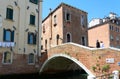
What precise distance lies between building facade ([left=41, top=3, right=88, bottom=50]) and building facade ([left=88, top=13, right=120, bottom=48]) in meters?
9.16

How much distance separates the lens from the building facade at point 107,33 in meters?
32.8

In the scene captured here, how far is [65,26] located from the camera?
2245 centimetres

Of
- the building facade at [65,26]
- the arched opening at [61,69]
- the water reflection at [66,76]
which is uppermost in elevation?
the building facade at [65,26]

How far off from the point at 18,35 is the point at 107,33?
17.8 meters

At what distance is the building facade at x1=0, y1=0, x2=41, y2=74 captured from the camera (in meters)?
18.5

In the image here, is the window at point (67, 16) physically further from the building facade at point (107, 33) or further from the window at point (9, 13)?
the building facade at point (107, 33)

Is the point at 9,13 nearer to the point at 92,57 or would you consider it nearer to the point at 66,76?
the point at 66,76

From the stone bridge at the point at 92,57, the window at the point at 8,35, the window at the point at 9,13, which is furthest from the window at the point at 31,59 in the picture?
the window at the point at 9,13

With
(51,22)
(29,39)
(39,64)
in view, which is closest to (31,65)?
(39,64)

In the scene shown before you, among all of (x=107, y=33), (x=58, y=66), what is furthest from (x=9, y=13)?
(x=107, y=33)

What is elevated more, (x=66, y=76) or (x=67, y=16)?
(x=67, y=16)

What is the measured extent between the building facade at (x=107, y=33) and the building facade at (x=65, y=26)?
30.0ft

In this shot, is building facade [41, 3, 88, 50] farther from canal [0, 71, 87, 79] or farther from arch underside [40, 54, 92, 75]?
canal [0, 71, 87, 79]

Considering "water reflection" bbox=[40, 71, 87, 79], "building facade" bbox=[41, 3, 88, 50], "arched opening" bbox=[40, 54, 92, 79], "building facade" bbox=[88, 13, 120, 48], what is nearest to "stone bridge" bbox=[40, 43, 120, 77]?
"arched opening" bbox=[40, 54, 92, 79]
